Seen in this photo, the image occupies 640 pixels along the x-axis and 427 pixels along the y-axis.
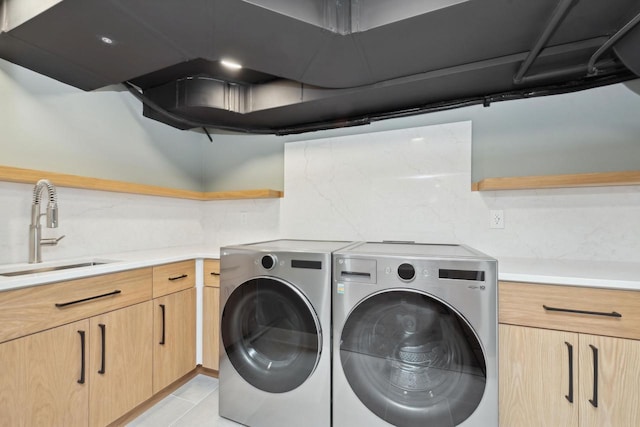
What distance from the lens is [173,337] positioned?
1.73 m

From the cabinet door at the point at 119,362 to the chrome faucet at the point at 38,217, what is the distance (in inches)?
23.0

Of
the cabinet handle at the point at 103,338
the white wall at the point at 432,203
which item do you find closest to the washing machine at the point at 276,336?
the cabinet handle at the point at 103,338

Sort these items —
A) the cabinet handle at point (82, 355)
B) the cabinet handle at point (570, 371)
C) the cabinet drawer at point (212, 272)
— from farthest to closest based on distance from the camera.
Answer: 1. the cabinet drawer at point (212, 272)
2. the cabinet handle at point (82, 355)
3. the cabinet handle at point (570, 371)

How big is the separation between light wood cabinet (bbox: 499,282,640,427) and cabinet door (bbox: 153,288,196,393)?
1.86 m

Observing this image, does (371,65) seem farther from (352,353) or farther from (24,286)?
(24,286)

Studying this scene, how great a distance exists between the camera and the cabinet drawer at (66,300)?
103 cm

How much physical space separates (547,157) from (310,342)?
1.82 m

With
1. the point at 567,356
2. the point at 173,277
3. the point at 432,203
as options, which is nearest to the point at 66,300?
the point at 173,277

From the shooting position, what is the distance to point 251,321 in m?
1.51

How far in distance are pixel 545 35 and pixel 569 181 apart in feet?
2.49

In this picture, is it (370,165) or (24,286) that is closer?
(24,286)

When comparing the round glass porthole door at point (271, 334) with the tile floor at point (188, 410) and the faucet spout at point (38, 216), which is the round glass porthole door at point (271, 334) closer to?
the tile floor at point (188, 410)

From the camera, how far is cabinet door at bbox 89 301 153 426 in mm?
1308

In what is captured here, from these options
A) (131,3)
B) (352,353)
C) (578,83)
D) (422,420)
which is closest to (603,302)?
(422,420)
